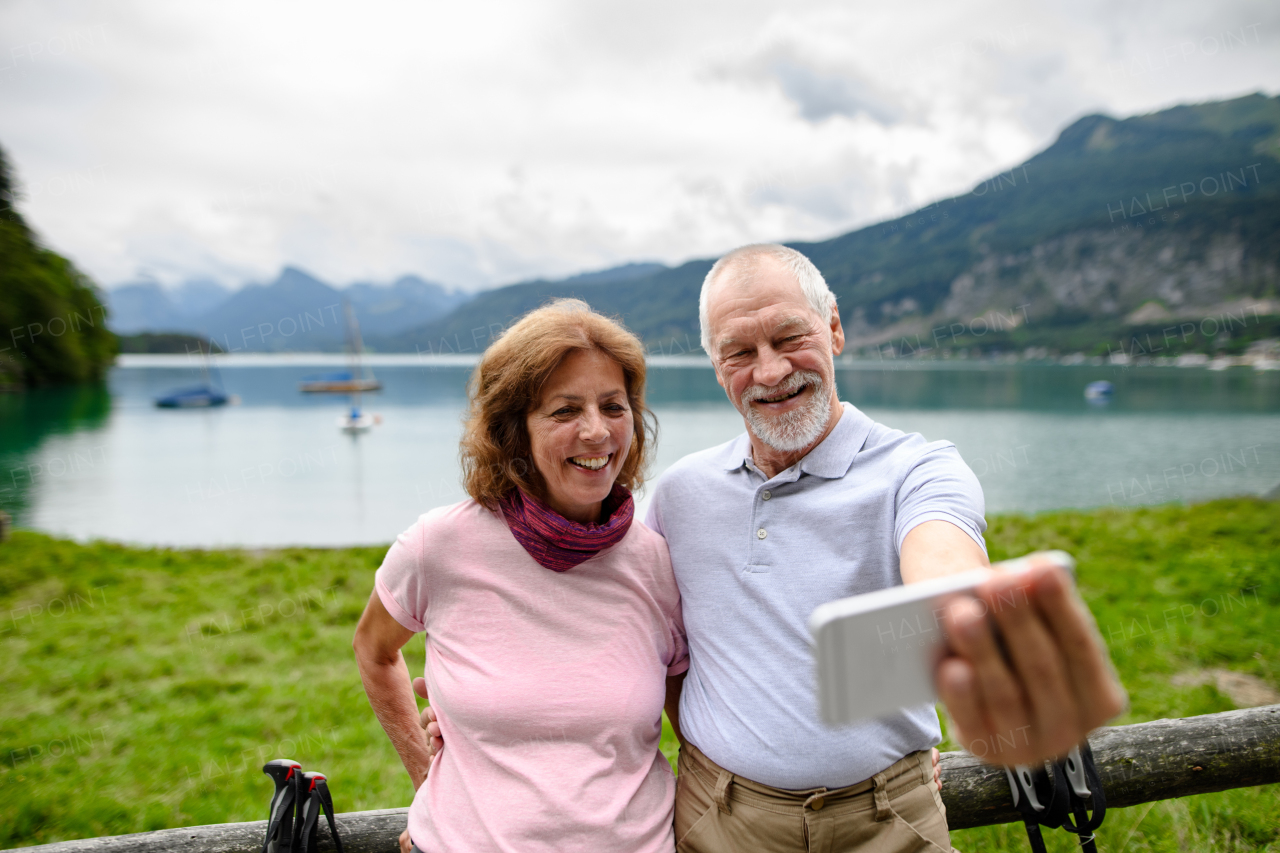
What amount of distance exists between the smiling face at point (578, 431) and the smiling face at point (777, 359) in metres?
0.52

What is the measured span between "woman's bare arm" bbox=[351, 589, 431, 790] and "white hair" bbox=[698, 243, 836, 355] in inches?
72.7

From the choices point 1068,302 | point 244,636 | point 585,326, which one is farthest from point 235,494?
point 1068,302

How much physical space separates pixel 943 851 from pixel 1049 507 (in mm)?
22198

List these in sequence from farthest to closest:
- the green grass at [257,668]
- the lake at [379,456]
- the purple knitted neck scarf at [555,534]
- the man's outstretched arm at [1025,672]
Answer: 1. the lake at [379,456]
2. the green grass at [257,668]
3. the purple knitted neck scarf at [555,534]
4. the man's outstretched arm at [1025,672]

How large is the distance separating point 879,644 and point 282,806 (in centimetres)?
Answer: 279

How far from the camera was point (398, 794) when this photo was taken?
16.1 ft

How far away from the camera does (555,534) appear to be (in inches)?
96.9

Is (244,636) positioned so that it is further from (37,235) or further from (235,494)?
(37,235)

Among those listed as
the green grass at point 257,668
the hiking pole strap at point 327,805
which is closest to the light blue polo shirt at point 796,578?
the hiking pole strap at point 327,805

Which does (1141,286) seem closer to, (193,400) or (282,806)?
(193,400)

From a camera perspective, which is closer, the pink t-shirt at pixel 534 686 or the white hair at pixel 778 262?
the pink t-shirt at pixel 534 686

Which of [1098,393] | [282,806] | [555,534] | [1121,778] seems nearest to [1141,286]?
[1098,393]

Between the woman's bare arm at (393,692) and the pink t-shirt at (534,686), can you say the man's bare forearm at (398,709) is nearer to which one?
the woman's bare arm at (393,692)

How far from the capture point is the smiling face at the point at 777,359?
2637 mm
